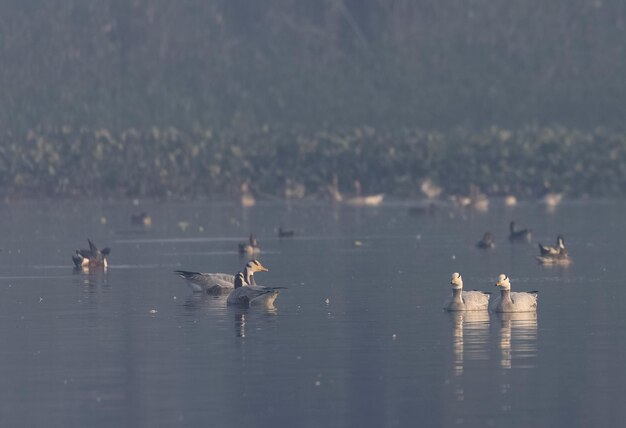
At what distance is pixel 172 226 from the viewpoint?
215ft

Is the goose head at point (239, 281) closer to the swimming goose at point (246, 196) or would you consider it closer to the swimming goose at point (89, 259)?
the swimming goose at point (89, 259)

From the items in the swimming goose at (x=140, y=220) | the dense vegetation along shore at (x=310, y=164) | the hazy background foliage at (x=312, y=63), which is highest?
the hazy background foliage at (x=312, y=63)

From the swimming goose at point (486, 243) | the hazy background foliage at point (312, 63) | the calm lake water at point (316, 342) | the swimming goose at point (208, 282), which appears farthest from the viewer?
the hazy background foliage at point (312, 63)

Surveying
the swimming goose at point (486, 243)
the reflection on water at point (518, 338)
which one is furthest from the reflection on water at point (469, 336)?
the swimming goose at point (486, 243)

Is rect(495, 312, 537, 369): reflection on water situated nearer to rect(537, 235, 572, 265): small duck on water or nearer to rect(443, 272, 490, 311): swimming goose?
rect(443, 272, 490, 311): swimming goose

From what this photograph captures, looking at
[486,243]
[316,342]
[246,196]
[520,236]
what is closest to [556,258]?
[486,243]

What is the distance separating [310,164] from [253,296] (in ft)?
203

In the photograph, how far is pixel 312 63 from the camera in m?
136

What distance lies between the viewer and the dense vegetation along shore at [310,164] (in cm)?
9219

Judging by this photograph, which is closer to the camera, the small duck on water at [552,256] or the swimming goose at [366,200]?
the small duck on water at [552,256]

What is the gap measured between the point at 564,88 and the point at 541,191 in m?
37.7

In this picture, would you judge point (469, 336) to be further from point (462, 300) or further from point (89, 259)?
point (89, 259)

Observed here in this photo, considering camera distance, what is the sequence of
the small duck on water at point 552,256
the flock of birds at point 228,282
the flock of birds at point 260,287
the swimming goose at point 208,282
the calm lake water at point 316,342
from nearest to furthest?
the calm lake water at point 316,342
the flock of birds at point 260,287
the flock of birds at point 228,282
the swimming goose at point 208,282
the small duck on water at point 552,256

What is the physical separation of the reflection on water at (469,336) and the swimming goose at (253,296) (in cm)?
329
